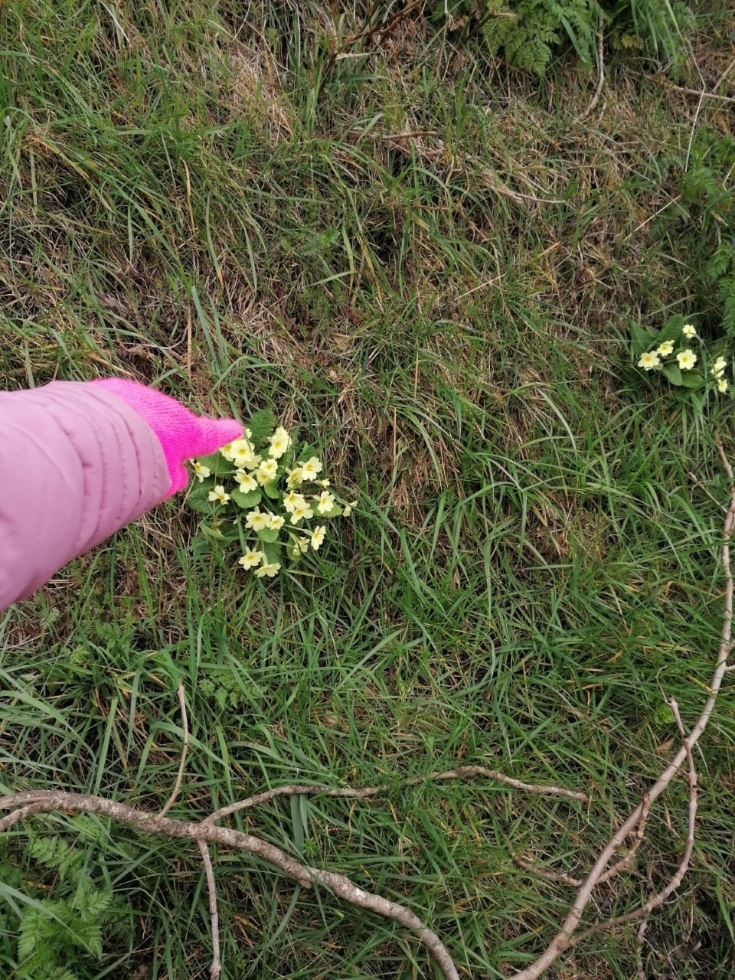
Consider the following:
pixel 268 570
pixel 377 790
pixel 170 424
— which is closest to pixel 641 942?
pixel 377 790

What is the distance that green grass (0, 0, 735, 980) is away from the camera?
2285 mm

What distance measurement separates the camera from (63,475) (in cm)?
153

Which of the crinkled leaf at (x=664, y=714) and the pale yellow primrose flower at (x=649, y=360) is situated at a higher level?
the pale yellow primrose flower at (x=649, y=360)

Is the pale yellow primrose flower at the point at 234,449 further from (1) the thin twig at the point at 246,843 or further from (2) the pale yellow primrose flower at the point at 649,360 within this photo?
(2) the pale yellow primrose flower at the point at 649,360

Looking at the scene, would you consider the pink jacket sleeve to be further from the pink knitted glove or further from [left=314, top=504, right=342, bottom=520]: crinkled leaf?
[left=314, top=504, right=342, bottom=520]: crinkled leaf

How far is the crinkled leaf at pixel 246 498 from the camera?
96.4 inches

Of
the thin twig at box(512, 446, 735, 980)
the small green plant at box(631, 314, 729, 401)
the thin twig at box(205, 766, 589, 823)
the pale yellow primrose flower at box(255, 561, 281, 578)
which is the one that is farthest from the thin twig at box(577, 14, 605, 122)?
the thin twig at box(205, 766, 589, 823)

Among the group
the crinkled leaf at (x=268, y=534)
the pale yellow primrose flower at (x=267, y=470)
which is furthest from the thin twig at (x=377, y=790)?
the pale yellow primrose flower at (x=267, y=470)

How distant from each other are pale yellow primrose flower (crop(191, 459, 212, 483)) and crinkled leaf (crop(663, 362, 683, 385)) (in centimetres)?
189

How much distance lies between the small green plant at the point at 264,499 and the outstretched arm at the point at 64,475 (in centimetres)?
61

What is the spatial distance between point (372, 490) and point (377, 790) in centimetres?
103

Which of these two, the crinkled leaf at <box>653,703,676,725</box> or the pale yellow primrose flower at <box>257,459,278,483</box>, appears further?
the crinkled leaf at <box>653,703,676,725</box>

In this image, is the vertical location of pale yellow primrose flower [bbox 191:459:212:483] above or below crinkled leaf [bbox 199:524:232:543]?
above

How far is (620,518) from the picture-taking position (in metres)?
2.86
